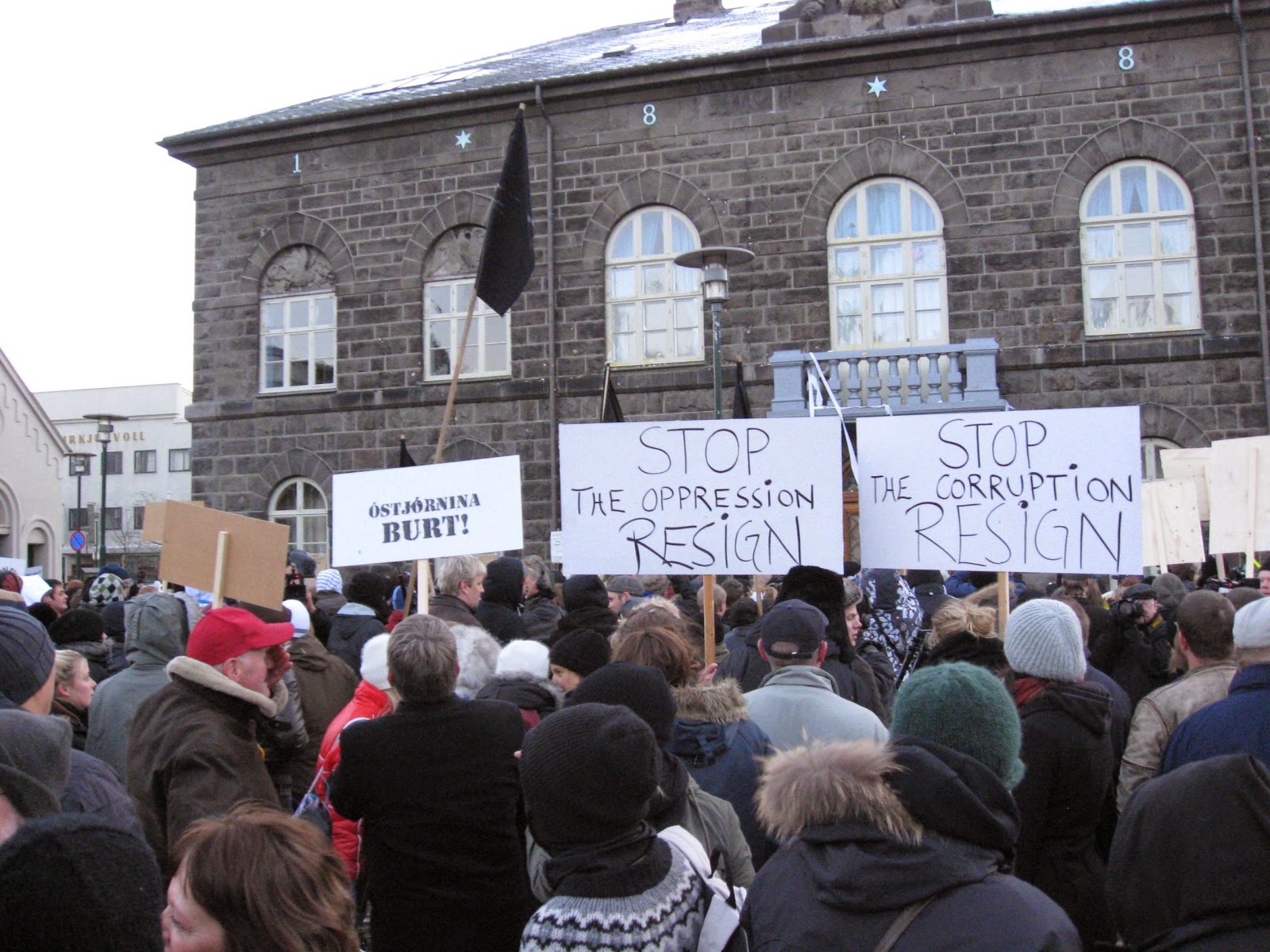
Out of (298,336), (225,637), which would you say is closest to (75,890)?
(225,637)

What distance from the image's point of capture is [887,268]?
1695 cm

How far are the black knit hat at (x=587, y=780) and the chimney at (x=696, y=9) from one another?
76.0 feet

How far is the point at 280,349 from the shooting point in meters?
19.8

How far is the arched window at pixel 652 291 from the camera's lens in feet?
58.3

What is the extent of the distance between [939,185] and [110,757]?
1444cm

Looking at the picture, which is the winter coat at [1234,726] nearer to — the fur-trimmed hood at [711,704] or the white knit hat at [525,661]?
the fur-trimmed hood at [711,704]

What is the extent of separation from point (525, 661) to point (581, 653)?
0.75 ft

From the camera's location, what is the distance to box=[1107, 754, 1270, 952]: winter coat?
7.52 feet

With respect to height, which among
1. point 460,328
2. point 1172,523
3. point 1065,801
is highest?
point 460,328

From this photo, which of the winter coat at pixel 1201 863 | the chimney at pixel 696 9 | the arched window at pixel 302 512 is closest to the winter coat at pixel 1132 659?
the winter coat at pixel 1201 863

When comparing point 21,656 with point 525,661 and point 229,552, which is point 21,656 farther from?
point 229,552

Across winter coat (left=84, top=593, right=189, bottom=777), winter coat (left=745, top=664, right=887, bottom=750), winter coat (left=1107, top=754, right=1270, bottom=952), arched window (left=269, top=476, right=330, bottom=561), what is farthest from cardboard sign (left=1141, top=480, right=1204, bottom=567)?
arched window (left=269, top=476, right=330, bottom=561)

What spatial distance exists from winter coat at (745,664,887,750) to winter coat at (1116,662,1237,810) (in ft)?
3.22

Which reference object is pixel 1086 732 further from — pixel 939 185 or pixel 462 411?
pixel 462 411
